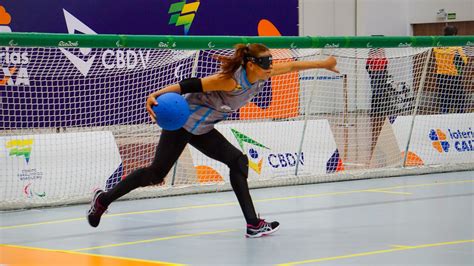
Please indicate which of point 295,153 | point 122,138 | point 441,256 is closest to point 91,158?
point 122,138

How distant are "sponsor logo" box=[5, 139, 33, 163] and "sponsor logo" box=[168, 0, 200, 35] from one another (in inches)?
359

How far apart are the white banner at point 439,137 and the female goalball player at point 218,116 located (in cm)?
630

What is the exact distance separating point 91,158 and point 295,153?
3.46 metres

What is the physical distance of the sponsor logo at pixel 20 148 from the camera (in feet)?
36.7

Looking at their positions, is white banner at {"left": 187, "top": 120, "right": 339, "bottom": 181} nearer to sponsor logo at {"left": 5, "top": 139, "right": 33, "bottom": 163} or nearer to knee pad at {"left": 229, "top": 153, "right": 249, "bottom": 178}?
sponsor logo at {"left": 5, "top": 139, "right": 33, "bottom": 163}

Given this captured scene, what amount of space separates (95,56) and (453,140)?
7.03 m

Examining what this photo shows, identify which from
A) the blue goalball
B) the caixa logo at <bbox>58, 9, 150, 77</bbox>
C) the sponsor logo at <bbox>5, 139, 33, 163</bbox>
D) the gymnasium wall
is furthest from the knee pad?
the gymnasium wall

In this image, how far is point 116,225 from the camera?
9.76 m

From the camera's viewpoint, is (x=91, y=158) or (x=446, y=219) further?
(x=91, y=158)

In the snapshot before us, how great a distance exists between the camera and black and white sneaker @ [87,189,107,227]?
898 centimetres

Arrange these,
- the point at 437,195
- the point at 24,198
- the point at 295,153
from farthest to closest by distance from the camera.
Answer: the point at 295,153, the point at 437,195, the point at 24,198

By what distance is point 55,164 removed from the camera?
37.8 feet

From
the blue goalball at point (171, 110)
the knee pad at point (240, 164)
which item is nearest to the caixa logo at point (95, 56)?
the knee pad at point (240, 164)

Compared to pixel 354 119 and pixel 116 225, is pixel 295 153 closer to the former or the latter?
pixel 354 119
